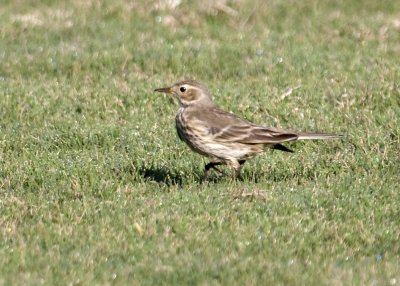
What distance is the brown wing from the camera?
11.4 m

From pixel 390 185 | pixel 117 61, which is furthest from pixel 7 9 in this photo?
pixel 390 185

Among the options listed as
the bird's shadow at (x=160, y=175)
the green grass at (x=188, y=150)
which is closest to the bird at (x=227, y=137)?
the green grass at (x=188, y=150)

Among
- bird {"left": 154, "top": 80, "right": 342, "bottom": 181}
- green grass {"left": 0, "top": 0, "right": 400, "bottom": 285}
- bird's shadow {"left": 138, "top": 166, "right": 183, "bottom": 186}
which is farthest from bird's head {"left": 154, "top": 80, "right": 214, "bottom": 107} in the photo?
bird's shadow {"left": 138, "top": 166, "right": 183, "bottom": 186}

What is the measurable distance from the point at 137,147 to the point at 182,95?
0.85 m

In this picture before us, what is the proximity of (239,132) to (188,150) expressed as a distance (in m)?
1.27

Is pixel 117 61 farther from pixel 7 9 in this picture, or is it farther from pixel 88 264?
pixel 88 264

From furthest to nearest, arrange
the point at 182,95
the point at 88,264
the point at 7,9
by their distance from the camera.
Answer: the point at 7,9, the point at 182,95, the point at 88,264

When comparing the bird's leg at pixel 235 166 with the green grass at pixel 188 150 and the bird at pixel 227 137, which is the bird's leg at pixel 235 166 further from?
the green grass at pixel 188 150

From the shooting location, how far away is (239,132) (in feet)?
37.7

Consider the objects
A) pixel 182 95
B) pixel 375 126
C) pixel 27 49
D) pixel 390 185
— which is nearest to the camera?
pixel 390 185

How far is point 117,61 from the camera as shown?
1598cm

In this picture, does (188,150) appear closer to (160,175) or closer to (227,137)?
(160,175)

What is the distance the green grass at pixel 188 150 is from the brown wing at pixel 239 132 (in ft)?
1.37

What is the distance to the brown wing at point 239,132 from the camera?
11.4 m
